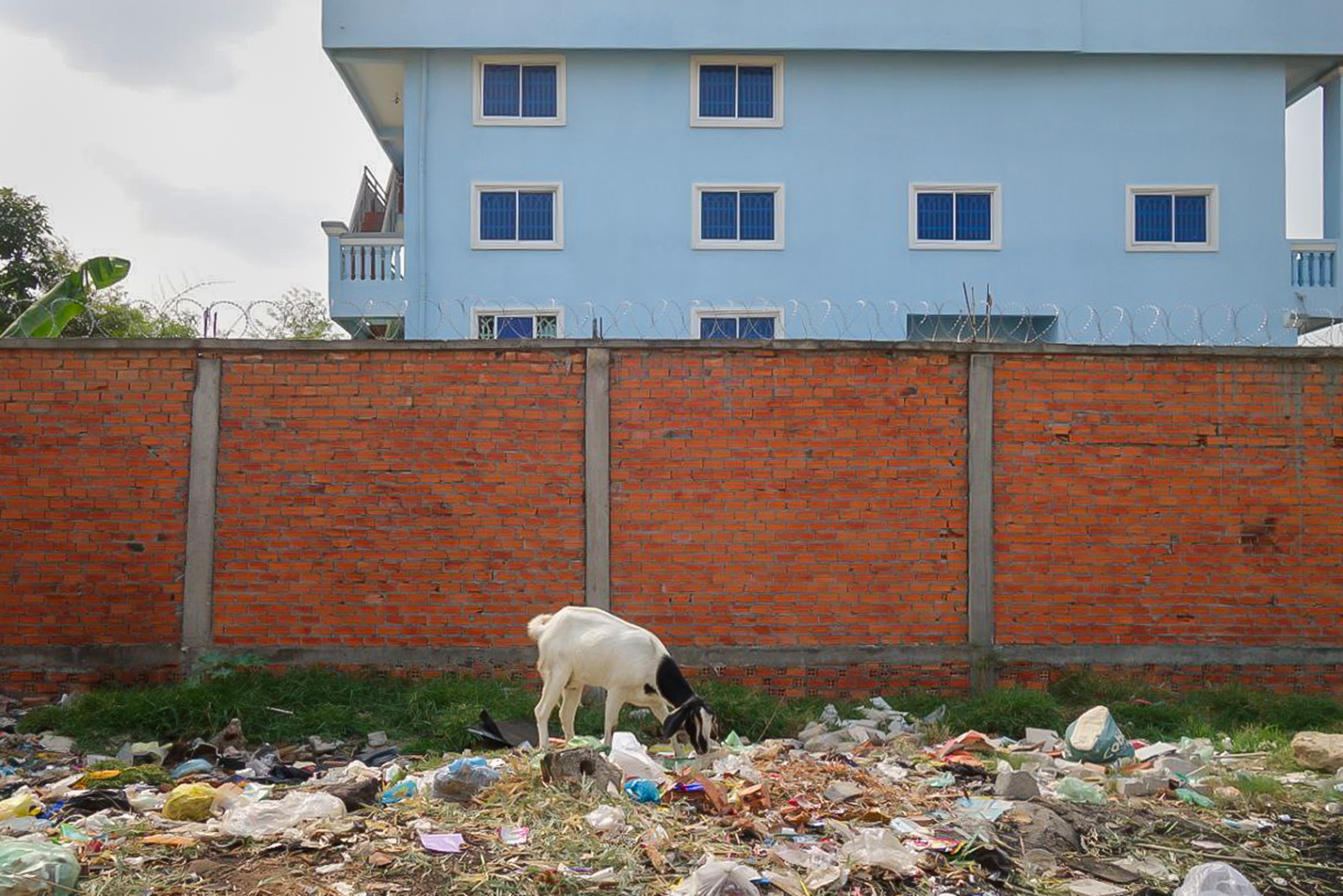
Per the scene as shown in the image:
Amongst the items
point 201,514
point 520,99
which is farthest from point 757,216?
point 201,514

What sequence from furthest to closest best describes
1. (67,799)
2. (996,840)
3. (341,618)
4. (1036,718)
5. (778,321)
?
1. (778,321)
2. (341,618)
3. (1036,718)
4. (67,799)
5. (996,840)

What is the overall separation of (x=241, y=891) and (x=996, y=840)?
345cm

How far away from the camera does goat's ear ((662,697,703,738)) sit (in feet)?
22.2

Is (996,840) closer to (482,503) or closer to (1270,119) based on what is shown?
(482,503)

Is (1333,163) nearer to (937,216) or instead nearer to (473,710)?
(937,216)

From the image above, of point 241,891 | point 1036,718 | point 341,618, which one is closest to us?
point 241,891

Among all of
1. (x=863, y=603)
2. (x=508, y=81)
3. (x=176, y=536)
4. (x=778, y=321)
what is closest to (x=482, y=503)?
(x=176, y=536)

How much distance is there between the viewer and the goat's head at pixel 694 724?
6.79m

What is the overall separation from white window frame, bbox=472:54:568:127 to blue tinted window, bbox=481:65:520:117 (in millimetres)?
80

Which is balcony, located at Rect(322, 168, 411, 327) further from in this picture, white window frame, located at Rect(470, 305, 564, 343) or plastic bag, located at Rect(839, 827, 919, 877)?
plastic bag, located at Rect(839, 827, 919, 877)

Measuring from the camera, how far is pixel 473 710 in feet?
26.7

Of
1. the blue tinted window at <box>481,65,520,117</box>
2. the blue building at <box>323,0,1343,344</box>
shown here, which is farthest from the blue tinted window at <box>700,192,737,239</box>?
the blue tinted window at <box>481,65,520,117</box>

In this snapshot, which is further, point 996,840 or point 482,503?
point 482,503

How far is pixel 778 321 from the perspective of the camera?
1992cm
